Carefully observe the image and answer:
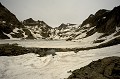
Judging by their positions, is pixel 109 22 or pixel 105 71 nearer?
pixel 105 71

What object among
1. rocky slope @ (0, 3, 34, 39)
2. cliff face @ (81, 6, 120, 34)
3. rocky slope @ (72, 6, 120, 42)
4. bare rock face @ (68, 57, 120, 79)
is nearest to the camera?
Answer: bare rock face @ (68, 57, 120, 79)

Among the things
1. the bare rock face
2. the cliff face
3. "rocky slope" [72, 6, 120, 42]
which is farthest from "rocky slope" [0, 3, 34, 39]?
the bare rock face

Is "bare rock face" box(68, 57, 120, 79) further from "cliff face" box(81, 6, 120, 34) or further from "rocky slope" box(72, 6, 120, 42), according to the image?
"cliff face" box(81, 6, 120, 34)

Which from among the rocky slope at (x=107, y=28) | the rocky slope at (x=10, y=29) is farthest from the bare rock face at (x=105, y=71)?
the rocky slope at (x=10, y=29)

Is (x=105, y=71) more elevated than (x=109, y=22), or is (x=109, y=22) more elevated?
(x=109, y=22)

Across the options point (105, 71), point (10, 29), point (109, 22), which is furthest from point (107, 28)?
point (10, 29)

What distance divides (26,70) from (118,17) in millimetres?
49103

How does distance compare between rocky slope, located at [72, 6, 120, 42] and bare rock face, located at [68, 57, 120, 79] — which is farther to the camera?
rocky slope, located at [72, 6, 120, 42]

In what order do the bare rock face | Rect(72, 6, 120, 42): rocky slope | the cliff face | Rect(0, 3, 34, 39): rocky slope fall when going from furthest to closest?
Rect(0, 3, 34, 39): rocky slope → the cliff face → Rect(72, 6, 120, 42): rocky slope → the bare rock face

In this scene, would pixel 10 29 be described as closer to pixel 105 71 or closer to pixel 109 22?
pixel 109 22

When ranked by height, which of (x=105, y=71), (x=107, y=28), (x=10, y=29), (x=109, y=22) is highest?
(x=10, y=29)

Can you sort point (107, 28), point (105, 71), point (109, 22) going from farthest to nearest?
point (109, 22) < point (107, 28) < point (105, 71)

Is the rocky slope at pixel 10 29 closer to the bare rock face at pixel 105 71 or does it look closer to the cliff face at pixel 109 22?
the cliff face at pixel 109 22

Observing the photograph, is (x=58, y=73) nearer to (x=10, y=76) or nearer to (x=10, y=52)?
(x=10, y=76)
